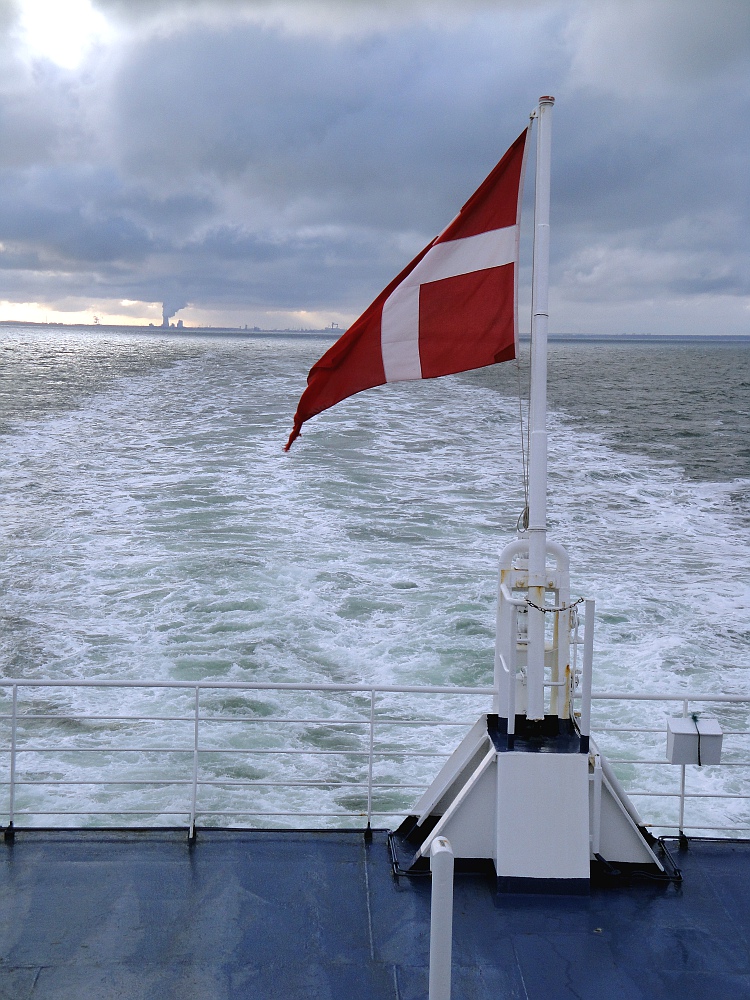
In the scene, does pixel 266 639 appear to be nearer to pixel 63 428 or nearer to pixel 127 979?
pixel 127 979

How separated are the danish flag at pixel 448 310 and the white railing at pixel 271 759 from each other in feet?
11.2

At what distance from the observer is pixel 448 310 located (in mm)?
4098

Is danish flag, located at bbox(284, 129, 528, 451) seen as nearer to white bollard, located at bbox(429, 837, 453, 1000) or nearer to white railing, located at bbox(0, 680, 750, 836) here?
white bollard, located at bbox(429, 837, 453, 1000)

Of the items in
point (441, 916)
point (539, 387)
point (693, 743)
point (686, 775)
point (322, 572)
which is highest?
point (539, 387)

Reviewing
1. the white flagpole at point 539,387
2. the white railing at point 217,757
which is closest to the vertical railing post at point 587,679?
the white flagpole at point 539,387

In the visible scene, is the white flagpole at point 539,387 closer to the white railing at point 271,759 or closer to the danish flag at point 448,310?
the danish flag at point 448,310

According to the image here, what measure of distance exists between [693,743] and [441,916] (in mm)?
2466

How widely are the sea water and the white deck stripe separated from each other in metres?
0.68

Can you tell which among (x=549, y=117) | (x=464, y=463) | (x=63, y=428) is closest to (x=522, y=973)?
(x=549, y=117)

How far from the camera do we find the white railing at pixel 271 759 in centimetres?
750

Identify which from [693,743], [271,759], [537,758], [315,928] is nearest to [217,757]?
[271,759]

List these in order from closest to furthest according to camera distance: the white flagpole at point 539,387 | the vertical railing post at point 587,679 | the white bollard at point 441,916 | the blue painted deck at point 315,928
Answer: the white bollard at point 441,916 → the blue painted deck at point 315,928 → the white flagpole at point 539,387 → the vertical railing post at point 587,679

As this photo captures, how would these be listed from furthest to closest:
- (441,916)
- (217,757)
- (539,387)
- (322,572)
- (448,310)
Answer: (322,572) → (217,757) → (448,310) → (539,387) → (441,916)

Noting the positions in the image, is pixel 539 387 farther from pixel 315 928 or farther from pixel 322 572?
pixel 322 572
